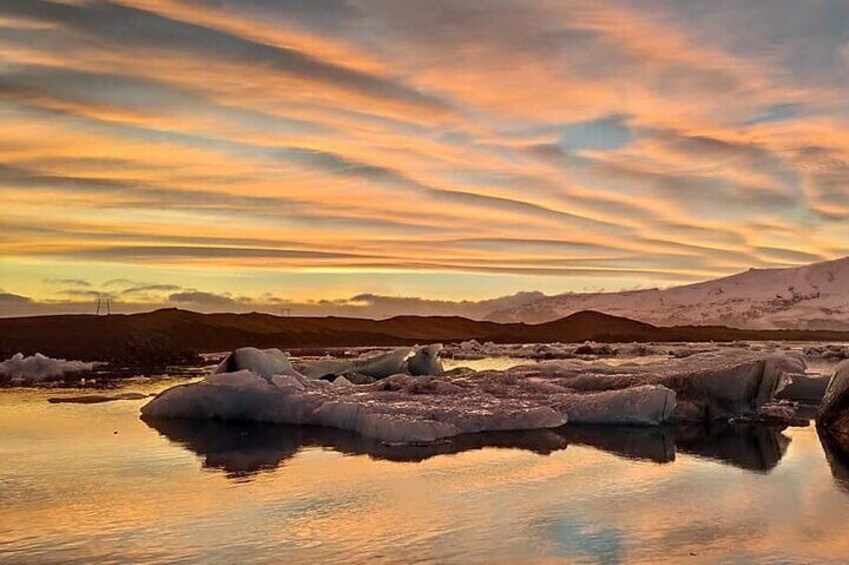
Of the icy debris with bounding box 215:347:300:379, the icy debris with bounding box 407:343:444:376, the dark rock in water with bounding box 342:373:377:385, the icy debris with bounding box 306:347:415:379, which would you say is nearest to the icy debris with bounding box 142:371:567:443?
the icy debris with bounding box 215:347:300:379

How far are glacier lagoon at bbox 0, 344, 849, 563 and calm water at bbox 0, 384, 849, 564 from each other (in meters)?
0.02

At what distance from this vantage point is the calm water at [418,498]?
5395 millimetres

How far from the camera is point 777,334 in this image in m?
98.0

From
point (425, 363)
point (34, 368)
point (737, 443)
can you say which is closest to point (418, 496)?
point (737, 443)

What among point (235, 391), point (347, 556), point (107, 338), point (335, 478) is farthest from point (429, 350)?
point (107, 338)

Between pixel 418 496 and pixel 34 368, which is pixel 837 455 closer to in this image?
pixel 418 496

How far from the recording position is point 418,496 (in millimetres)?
7047

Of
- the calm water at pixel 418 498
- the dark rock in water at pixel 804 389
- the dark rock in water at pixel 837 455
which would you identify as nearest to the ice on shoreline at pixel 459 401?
the calm water at pixel 418 498

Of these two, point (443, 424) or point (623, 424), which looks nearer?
point (443, 424)

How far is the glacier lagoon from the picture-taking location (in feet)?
17.8

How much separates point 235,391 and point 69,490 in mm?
5464

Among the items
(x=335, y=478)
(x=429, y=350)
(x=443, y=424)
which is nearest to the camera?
(x=335, y=478)

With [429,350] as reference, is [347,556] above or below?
below

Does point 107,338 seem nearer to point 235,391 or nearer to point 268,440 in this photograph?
point 235,391
